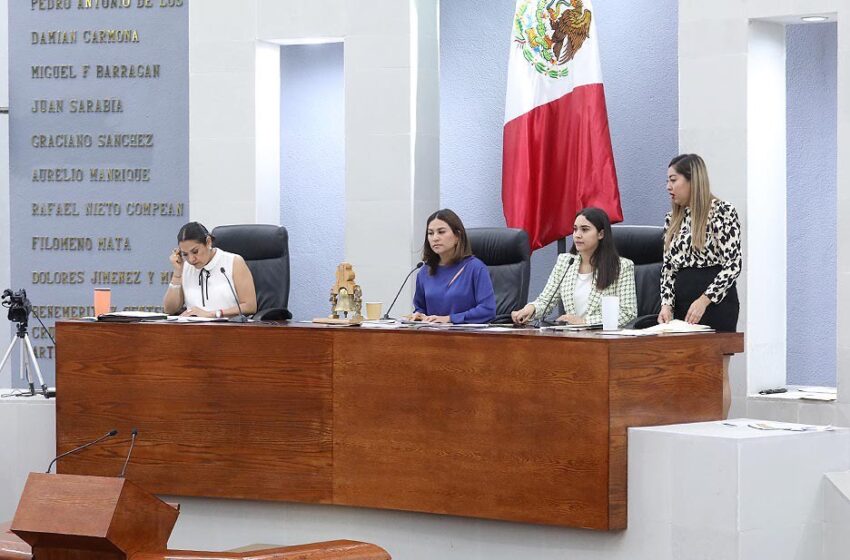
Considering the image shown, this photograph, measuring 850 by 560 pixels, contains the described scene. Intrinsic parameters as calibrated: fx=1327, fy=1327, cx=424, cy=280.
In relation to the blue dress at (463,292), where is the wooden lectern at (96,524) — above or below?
below

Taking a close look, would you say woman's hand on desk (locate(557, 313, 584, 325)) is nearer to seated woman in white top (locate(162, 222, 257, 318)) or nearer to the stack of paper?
seated woman in white top (locate(162, 222, 257, 318))

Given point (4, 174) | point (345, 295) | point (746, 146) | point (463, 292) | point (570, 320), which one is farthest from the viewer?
point (4, 174)

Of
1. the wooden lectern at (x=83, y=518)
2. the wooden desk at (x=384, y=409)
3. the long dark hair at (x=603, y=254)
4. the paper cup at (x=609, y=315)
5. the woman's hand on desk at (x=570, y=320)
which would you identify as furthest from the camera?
the long dark hair at (x=603, y=254)

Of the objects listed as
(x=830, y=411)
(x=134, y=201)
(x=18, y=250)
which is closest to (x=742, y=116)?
(x=830, y=411)

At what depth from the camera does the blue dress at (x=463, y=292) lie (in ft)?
17.7

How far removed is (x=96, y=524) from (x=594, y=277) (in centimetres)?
304

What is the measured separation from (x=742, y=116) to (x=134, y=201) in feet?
10.8

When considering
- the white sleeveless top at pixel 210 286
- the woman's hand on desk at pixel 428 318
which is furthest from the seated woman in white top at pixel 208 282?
the woman's hand on desk at pixel 428 318

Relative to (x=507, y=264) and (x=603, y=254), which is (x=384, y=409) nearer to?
(x=603, y=254)

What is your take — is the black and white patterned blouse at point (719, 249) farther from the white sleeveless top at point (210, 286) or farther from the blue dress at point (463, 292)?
the white sleeveless top at point (210, 286)

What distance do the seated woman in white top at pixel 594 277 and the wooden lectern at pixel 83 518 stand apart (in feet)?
8.83

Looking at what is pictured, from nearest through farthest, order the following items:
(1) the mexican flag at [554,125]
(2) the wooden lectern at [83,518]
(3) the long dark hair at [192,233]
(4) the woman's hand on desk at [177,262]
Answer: (2) the wooden lectern at [83,518], (3) the long dark hair at [192,233], (4) the woman's hand on desk at [177,262], (1) the mexican flag at [554,125]

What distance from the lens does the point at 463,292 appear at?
5.43 metres

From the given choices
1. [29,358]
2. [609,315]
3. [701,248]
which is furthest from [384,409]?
[29,358]
